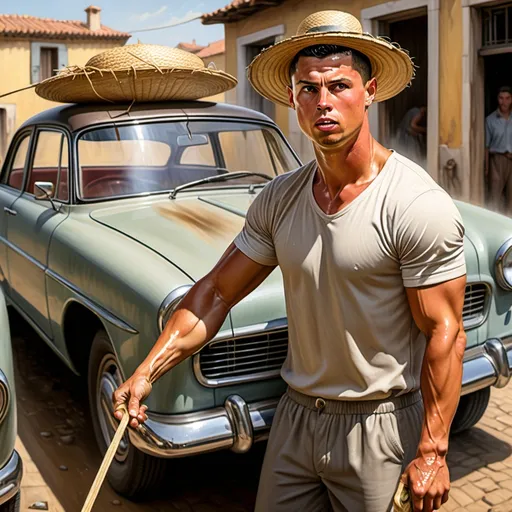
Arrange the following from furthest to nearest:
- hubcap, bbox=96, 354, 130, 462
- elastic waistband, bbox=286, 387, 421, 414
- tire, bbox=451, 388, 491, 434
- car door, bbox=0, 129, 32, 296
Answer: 1. car door, bbox=0, 129, 32, 296
2. tire, bbox=451, 388, 491, 434
3. hubcap, bbox=96, 354, 130, 462
4. elastic waistband, bbox=286, 387, 421, 414

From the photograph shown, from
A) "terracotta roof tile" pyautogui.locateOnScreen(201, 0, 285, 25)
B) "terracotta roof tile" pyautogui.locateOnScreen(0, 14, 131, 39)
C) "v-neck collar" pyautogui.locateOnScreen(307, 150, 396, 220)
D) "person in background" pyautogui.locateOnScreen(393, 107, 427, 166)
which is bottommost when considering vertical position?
"v-neck collar" pyautogui.locateOnScreen(307, 150, 396, 220)

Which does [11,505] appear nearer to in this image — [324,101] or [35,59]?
[324,101]

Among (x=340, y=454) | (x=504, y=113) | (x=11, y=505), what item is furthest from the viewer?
(x=504, y=113)

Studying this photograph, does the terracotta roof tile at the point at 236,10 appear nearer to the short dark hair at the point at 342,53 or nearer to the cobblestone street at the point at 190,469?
the cobblestone street at the point at 190,469

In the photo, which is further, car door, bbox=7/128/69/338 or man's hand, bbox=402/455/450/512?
car door, bbox=7/128/69/338

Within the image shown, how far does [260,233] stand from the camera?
215 cm

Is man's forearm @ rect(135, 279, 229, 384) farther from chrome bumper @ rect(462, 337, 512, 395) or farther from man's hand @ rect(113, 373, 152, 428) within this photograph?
chrome bumper @ rect(462, 337, 512, 395)

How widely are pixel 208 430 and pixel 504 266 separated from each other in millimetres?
1564

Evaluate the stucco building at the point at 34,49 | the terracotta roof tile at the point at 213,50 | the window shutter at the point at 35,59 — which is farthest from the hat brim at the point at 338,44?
the terracotta roof tile at the point at 213,50

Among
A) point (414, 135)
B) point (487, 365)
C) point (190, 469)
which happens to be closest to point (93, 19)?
point (414, 135)

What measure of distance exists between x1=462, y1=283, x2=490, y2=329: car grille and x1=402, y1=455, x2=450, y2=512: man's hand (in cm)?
163

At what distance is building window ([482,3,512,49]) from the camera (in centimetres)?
882

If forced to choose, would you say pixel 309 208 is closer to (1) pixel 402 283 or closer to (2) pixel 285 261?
(2) pixel 285 261

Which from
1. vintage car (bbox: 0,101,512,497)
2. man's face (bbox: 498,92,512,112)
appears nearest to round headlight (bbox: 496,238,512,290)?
vintage car (bbox: 0,101,512,497)
